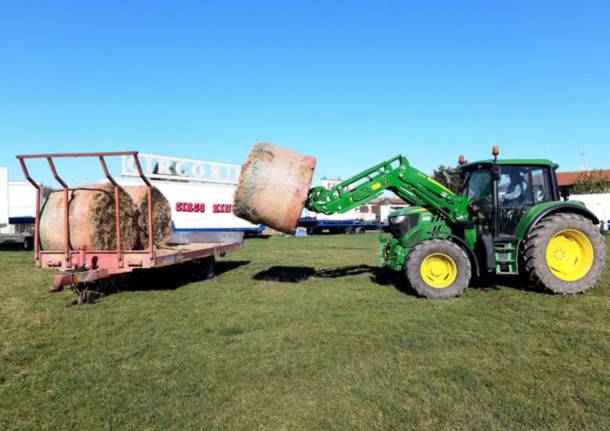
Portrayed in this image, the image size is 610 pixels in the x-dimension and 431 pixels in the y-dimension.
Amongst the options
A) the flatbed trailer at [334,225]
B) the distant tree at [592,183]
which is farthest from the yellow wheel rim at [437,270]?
the distant tree at [592,183]

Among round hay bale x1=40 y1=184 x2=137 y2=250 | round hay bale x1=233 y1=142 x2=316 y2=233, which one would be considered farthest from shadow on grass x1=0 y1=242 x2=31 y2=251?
round hay bale x1=233 y1=142 x2=316 y2=233

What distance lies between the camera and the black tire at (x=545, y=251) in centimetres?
756

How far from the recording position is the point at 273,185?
7.39m

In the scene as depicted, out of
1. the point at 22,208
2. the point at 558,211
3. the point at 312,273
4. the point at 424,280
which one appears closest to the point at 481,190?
the point at 558,211

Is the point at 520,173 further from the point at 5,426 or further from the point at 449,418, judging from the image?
the point at 5,426

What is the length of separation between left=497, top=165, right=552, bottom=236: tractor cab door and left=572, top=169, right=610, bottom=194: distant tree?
49070 millimetres

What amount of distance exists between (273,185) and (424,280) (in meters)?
3.14

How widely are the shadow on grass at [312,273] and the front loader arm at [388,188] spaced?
6.63 feet

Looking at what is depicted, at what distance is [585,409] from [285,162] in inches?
212

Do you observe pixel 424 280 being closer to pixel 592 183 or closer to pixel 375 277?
pixel 375 277

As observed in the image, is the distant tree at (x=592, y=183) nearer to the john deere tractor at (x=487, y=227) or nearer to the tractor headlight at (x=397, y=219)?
the john deere tractor at (x=487, y=227)

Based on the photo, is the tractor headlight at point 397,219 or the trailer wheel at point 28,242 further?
the trailer wheel at point 28,242

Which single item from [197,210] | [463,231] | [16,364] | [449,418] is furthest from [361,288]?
[197,210]

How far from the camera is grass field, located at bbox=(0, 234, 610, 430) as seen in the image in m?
3.37
